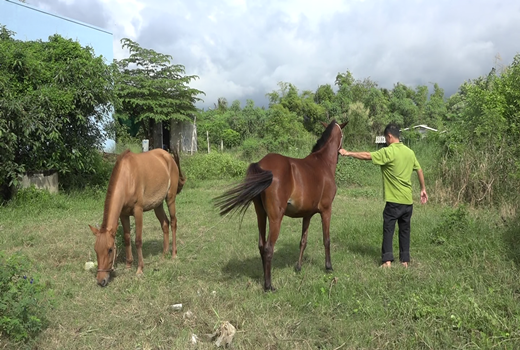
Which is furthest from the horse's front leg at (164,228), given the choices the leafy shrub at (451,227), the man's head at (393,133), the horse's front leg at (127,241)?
the leafy shrub at (451,227)

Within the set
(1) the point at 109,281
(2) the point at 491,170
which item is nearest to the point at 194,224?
(1) the point at 109,281

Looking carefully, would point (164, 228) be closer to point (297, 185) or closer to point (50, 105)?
point (297, 185)

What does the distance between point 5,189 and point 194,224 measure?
5.03m

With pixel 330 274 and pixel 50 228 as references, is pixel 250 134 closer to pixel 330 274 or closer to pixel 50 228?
pixel 50 228

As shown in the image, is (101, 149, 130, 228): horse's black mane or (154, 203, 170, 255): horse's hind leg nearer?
(101, 149, 130, 228): horse's black mane

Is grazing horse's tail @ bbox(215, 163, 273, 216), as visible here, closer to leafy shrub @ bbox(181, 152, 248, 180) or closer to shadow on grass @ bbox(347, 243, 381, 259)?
shadow on grass @ bbox(347, 243, 381, 259)

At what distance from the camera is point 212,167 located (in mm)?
15594

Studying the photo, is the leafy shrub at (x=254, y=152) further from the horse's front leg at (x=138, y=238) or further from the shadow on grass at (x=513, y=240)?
the shadow on grass at (x=513, y=240)

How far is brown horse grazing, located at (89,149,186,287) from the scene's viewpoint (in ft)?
15.2

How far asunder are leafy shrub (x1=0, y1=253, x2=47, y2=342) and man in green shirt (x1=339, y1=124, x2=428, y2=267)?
3.76 metres

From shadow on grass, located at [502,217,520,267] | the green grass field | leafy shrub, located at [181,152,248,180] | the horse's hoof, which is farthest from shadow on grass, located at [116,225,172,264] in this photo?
leafy shrub, located at [181,152,248,180]

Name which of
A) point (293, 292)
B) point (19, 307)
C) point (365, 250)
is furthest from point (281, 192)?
point (19, 307)

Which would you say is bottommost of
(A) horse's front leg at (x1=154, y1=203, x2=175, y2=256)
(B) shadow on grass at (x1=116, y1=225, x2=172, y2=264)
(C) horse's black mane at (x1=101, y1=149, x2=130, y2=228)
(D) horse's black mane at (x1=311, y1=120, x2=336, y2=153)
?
(B) shadow on grass at (x1=116, y1=225, x2=172, y2=264)

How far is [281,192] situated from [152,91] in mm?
17070
